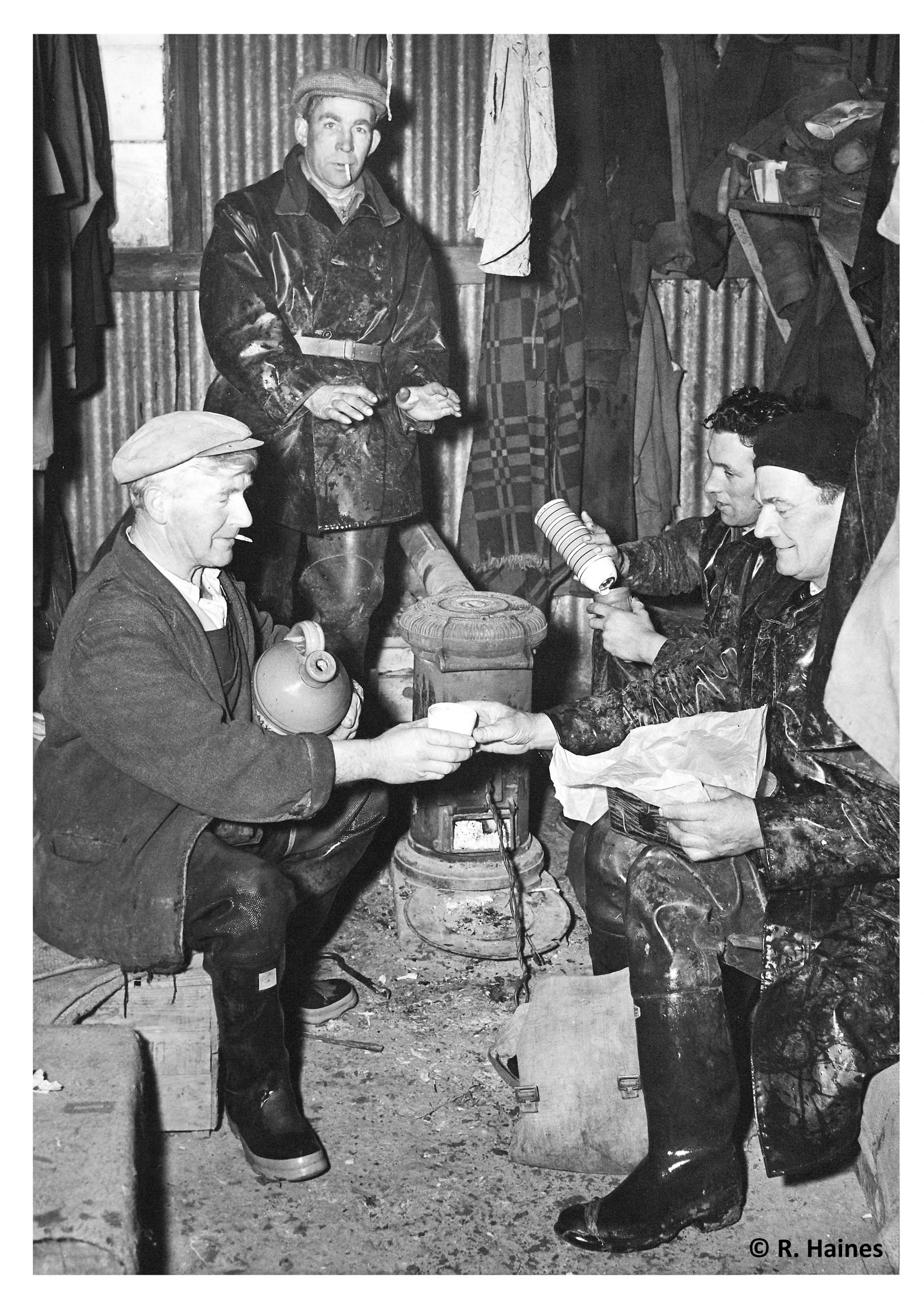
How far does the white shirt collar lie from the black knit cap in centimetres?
153

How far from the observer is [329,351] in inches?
208

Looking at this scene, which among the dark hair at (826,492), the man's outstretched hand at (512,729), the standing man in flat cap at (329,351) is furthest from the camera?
the standing man in flat cap at (329,351)

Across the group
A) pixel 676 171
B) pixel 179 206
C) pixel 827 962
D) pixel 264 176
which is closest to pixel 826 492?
pixel 827 962

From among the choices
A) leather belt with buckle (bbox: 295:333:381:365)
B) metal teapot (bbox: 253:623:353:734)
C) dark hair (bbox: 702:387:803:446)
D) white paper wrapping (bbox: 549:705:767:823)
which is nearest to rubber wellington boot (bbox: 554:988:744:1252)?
white paper wrapping (bbox: 549:705:767:823)

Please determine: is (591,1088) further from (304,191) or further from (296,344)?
(304,191)

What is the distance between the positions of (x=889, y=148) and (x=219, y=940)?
2404mm

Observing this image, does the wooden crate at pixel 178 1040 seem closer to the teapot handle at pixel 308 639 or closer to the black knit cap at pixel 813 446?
the teapot handle at pixel 308 639

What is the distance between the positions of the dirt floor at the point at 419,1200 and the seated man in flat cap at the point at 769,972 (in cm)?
9

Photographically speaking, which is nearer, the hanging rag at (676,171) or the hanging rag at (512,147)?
the hanging rag at (512,147)

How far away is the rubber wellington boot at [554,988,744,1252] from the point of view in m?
3.11

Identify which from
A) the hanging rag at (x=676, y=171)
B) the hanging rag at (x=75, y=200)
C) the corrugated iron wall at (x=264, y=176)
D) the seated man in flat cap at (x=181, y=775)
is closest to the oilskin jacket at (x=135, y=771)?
the seated man in flat cap at (x=181, y=775)

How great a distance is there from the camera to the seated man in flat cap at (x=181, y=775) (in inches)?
128

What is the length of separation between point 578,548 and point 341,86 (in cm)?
204

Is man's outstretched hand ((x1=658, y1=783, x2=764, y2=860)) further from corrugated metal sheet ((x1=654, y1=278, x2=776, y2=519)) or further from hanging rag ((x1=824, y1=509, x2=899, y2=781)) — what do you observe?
corrugated metal sheet ((x1=654, y1=278, x2=776, y2=519))
